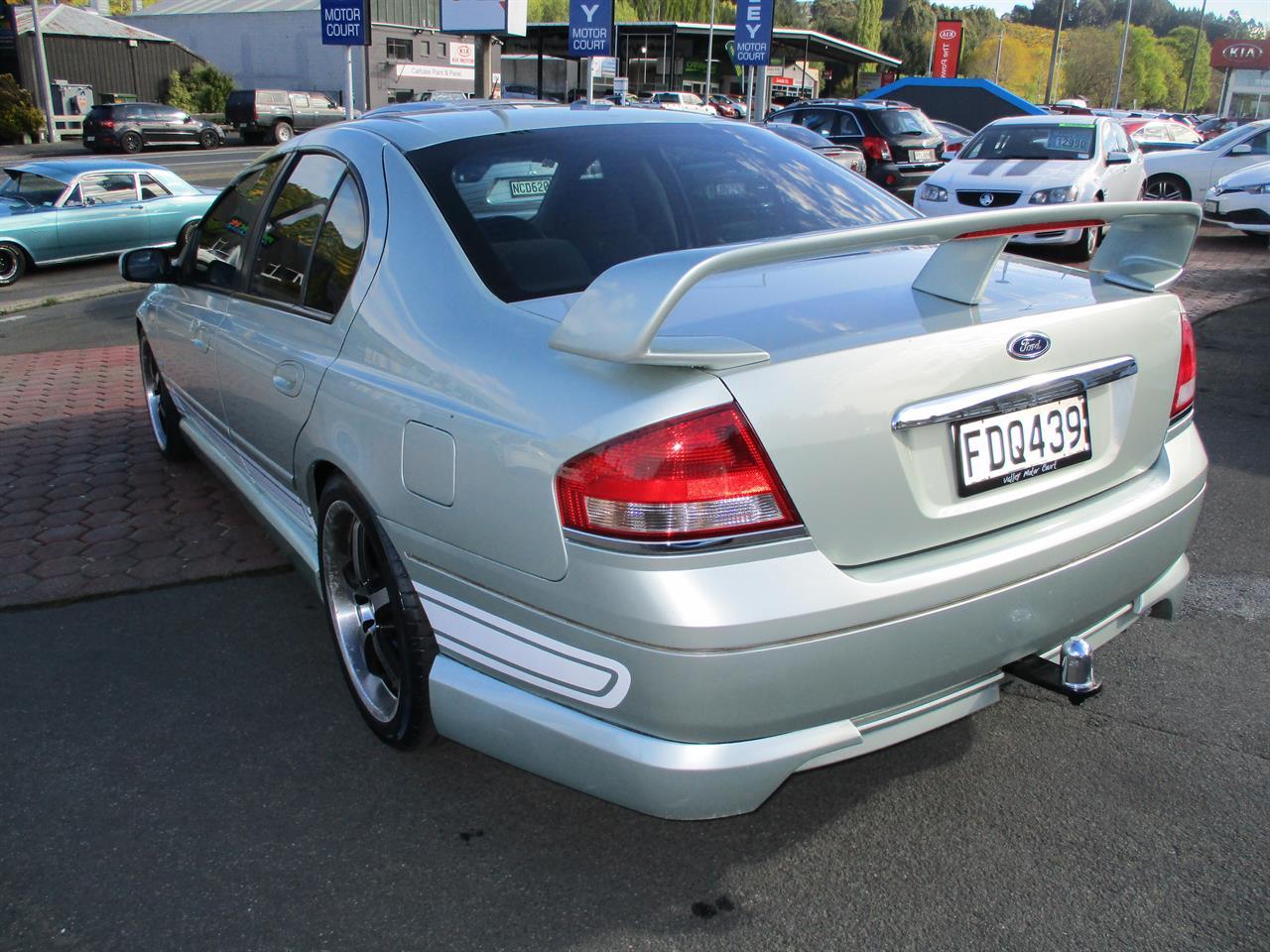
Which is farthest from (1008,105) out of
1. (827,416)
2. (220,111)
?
(827,416)

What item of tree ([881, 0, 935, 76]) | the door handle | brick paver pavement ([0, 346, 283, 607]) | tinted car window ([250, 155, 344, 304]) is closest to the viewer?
the door handle

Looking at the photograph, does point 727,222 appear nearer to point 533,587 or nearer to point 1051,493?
point 1051,493

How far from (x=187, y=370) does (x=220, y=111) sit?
48016 millimetres

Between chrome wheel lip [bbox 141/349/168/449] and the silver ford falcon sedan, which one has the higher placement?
the silver ford falcon sedan

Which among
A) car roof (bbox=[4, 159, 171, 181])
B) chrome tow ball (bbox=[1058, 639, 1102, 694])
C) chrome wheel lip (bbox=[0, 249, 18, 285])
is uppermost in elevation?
car roof (bbox=[4, 159, 171, 181])

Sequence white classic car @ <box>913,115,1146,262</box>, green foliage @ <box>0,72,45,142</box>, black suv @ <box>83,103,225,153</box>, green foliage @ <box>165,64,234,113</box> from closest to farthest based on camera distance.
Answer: white classic car @ <box>913,115,1146,262</box> → black suv @ <box>83,103,225,153</box> → green foliage @ <box>0,72,45,142</box> → green foliage @ <box>165,64,234,113</box>

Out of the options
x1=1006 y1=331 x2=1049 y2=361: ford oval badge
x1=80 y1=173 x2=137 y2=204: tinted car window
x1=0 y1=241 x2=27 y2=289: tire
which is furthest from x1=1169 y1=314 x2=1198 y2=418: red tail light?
x1=80 y1=173 x2=137 y2=204: tinted car window

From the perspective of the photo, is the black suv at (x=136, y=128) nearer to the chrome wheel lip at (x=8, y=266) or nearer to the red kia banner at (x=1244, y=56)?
the chrome wheel lip at (x=8, y=266)

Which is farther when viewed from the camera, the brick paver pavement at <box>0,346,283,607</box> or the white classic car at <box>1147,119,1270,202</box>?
the white classic car at <box>1147,119,1270,202</box>

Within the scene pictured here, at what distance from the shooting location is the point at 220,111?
46.6 m

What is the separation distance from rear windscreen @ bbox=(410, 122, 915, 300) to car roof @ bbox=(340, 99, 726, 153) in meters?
0.05

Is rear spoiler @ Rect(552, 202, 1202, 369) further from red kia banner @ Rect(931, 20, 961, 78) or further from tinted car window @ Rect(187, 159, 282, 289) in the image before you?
red kia banner @ Rect(931, 20, 961, 78)

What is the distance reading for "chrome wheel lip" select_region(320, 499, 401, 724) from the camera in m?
2.88

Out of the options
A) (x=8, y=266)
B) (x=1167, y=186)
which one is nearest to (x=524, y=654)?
(x=8, y=266)
